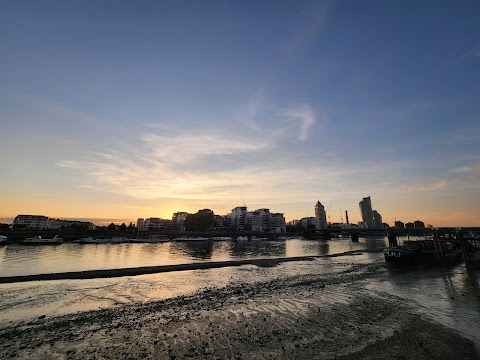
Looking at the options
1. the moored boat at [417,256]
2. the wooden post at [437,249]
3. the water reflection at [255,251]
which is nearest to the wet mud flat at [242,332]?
the moored boat at [417,256]

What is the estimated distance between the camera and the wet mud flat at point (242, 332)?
12391 millimetres

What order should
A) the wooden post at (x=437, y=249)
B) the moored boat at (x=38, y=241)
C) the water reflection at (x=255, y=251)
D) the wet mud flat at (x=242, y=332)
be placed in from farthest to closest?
the moored boat at (x=38, y=241) → the water reflection at (x=255, y=251) → the wooden post at (x=437, y=249) → the wet mud flat at (x=242, y=332)

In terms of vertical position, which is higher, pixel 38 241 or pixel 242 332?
pixel 38 241

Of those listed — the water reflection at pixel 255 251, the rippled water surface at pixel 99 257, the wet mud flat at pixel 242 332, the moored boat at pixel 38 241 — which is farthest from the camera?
the moored boat at pixel 38 241

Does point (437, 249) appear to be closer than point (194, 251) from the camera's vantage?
Yes

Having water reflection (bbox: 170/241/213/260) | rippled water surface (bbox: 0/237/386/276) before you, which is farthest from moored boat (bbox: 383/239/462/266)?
water reflection (bbox: 170/241/213/260)

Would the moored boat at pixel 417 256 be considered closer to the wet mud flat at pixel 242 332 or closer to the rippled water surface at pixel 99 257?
the rippled water surface at pixel 99 257

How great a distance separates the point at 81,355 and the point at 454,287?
41.5 m

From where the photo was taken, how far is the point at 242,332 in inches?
592

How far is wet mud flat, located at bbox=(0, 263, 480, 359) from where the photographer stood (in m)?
12.4

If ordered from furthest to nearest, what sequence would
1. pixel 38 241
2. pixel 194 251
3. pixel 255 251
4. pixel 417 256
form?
pixel 38 241, pixel 255 251, pixel 194 251, pixel 417 256

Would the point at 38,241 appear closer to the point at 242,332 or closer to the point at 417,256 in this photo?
the point at 242,332

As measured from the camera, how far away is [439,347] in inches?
526

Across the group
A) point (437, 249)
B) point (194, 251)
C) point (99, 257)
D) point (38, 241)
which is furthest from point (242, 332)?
point (38, 241)
